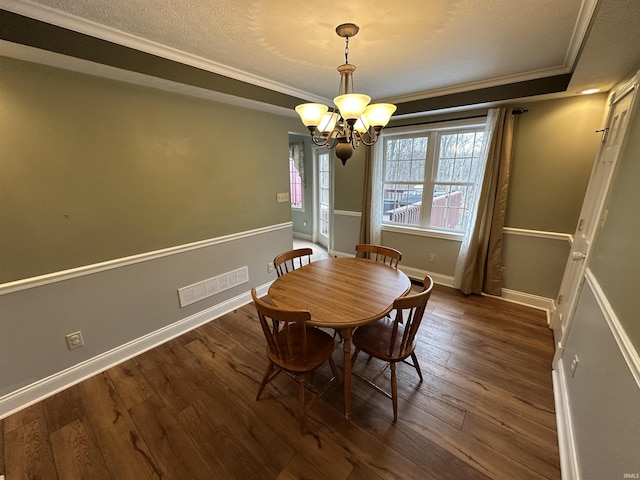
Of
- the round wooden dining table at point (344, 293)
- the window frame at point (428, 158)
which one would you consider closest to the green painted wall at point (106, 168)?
the round wooden dining table at point (344, 293)

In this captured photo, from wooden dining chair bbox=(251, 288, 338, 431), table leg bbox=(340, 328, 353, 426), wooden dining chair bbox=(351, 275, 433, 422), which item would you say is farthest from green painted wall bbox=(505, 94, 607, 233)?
wooden dining chair bbox=(251, 288, 338, 431)

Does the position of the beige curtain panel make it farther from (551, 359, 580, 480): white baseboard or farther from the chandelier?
the chandelier

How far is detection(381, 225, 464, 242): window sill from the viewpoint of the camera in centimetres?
336

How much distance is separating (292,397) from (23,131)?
2.48 meters

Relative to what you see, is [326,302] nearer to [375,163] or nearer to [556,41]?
[556,41]

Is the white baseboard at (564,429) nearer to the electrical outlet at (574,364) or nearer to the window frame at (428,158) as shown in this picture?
the electrical outlet at (574,364)

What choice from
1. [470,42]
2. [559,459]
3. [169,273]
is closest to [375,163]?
[470,42]

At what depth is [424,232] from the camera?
3607mm

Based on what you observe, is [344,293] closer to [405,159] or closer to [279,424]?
[279,424]

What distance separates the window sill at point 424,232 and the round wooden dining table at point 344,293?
1649 millimetres

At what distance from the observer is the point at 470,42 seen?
1768 millimetres

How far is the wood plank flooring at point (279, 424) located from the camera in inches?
54.6

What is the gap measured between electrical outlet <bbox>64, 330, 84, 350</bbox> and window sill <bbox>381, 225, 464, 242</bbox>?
3668 millimetres

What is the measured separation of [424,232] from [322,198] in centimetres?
241
